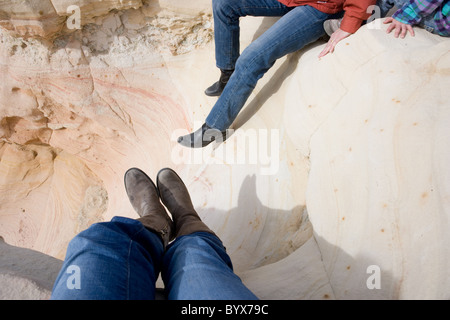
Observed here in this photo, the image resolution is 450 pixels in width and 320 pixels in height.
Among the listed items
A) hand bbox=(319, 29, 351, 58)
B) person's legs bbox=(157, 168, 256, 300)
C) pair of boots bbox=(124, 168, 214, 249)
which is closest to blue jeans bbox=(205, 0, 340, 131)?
hand bbox=(319, 29, 351, 58)

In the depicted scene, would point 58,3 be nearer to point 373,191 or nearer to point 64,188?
point 64,188

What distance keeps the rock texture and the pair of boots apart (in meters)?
0.23

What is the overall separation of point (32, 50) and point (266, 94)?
161 cm

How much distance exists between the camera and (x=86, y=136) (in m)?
2.54

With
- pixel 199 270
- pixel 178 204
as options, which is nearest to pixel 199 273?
pixel 199 270

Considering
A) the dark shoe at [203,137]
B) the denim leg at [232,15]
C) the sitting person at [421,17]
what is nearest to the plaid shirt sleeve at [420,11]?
the sitting person at [421,17]

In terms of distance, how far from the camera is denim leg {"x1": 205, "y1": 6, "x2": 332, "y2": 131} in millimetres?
1311

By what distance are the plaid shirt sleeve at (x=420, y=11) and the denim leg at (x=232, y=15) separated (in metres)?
0.52

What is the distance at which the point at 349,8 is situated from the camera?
3.92 feet

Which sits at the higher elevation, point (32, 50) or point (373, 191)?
point (32, 50)

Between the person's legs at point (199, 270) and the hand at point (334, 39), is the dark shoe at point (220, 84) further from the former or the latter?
the person's legs at point (199, 270)

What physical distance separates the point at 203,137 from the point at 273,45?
610 millimetres
